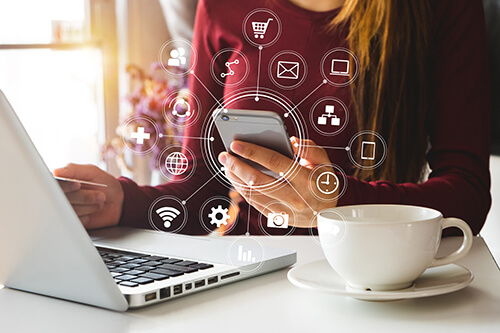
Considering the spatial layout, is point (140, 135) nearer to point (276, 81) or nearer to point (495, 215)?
point (276, 81)

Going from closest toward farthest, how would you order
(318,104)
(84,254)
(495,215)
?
(84,254)
(318,104)
(495,215)

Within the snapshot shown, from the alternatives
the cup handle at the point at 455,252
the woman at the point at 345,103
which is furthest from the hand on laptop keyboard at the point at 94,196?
the cup handle at the point at 455,252

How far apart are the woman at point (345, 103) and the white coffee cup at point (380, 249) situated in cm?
7

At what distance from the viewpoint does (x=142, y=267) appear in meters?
0.35

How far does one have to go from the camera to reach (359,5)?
0.43 metres

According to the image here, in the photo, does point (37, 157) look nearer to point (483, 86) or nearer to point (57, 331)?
point (57, 331)

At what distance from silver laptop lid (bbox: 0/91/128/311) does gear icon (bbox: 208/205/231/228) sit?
0.43 ft

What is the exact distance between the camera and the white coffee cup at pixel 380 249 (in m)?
0.30

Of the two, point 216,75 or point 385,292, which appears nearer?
point 385,292

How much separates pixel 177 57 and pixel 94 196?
0.12 metres

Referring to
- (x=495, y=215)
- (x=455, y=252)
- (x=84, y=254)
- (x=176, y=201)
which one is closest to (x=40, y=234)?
(x=84, y=254)

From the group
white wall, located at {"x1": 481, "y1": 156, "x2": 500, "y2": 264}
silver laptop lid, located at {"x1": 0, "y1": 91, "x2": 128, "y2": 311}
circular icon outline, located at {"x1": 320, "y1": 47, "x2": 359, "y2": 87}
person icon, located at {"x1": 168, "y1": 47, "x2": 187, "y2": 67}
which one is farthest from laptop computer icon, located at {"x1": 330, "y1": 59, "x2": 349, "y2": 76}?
white wall, located at {"x1": 481, "y1": 156, "x2": 500, "y2": 264}

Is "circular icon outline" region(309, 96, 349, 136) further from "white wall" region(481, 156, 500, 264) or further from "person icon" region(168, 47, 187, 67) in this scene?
"white wall" region(481, 156, 500, 264)

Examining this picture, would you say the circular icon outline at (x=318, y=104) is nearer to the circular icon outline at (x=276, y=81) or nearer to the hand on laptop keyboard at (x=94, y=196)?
the circular icon outline at (x=276, y=81)
